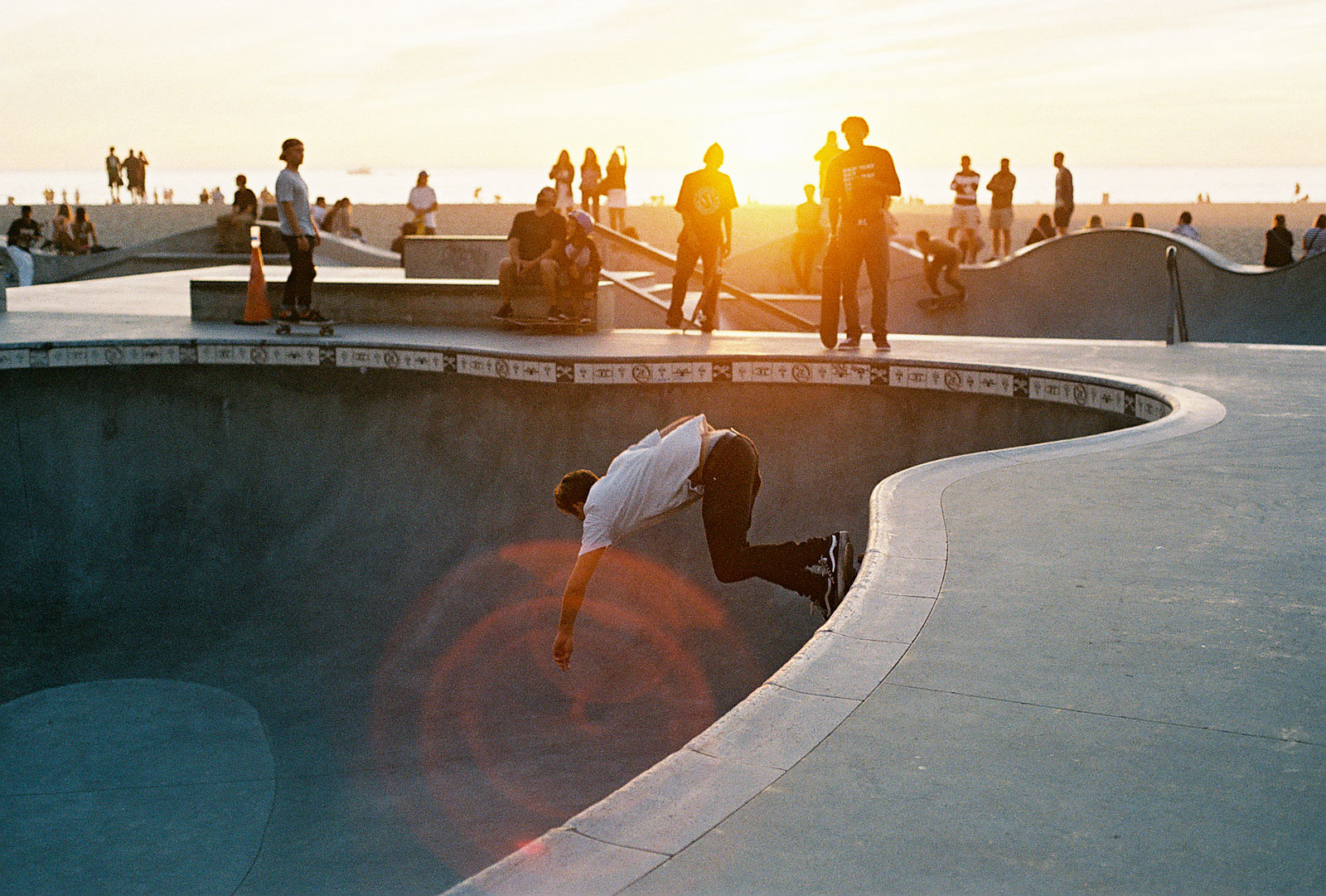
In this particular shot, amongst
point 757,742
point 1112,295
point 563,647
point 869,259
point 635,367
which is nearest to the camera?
point 757,742

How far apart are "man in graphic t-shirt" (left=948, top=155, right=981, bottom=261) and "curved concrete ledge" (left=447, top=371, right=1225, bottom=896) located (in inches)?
729

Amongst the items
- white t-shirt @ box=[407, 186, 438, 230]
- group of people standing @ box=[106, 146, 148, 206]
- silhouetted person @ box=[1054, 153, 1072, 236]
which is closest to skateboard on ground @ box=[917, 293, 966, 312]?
silhouetted person @ box=[1054, 153, 1072, 236]

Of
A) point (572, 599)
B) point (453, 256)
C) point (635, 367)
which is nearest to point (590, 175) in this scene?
point (453, 256)

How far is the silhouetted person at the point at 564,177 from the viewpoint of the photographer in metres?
22.2

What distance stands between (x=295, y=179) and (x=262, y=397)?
2.29m

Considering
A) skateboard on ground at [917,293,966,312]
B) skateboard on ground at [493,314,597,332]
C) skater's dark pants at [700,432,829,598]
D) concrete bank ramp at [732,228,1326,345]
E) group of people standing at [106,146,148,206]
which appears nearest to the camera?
skater's dark pants at [700,432,829,598]

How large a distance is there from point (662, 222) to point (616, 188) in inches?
1128

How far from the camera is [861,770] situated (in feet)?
9.86

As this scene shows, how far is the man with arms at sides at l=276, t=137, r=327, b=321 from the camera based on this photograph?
1182 centimetres

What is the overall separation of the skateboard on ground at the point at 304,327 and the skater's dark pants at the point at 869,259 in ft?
17.1

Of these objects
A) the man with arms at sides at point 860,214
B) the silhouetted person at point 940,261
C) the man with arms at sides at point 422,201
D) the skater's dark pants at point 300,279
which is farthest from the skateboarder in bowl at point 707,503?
the man with arms at sides at point 422,201

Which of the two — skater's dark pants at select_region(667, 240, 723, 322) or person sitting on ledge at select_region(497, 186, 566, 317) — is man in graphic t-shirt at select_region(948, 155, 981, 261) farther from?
person sitting on ledge at select_region(497, 186, 566, 317)

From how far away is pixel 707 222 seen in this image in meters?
12.7

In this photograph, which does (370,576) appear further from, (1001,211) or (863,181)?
(1001,211)
